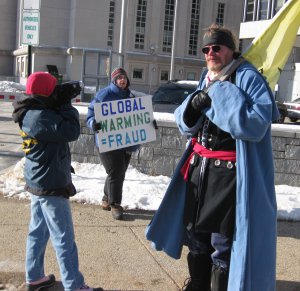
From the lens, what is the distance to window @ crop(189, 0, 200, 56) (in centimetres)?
5381

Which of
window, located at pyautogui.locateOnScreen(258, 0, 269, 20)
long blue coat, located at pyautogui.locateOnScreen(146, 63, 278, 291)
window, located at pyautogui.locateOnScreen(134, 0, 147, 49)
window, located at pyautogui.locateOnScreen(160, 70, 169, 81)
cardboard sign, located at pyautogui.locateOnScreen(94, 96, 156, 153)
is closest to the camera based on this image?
long blue coat, located at pyautogui.locateOnScreen(146, 63, 278, 291)

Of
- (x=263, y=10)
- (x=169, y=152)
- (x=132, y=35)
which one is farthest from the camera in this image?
(x=132, y=35)

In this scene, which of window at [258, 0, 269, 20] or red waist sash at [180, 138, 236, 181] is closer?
red waist sash at [180, 138, 236, 181]

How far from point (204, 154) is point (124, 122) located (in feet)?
9.05

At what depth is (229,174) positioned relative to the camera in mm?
3027

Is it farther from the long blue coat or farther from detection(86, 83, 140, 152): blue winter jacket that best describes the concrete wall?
the long blue coat

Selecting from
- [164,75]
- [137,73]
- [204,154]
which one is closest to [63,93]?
[204,154]

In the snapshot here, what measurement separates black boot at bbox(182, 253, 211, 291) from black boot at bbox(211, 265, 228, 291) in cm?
13

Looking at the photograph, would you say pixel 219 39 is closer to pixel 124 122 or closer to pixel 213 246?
pixel 213 246

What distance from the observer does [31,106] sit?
11.3ft

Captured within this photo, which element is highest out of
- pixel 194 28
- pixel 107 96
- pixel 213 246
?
pixel 194 28

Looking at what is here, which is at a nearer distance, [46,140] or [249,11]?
[46,140]

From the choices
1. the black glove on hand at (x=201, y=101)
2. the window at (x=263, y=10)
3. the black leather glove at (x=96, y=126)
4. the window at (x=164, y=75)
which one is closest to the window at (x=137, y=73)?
the window at (x=164, y=75)

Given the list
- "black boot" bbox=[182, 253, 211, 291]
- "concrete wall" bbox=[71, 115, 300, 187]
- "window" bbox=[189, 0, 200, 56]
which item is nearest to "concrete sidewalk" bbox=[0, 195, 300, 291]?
"black boot" bbox=[182, 253, 211, 291]
